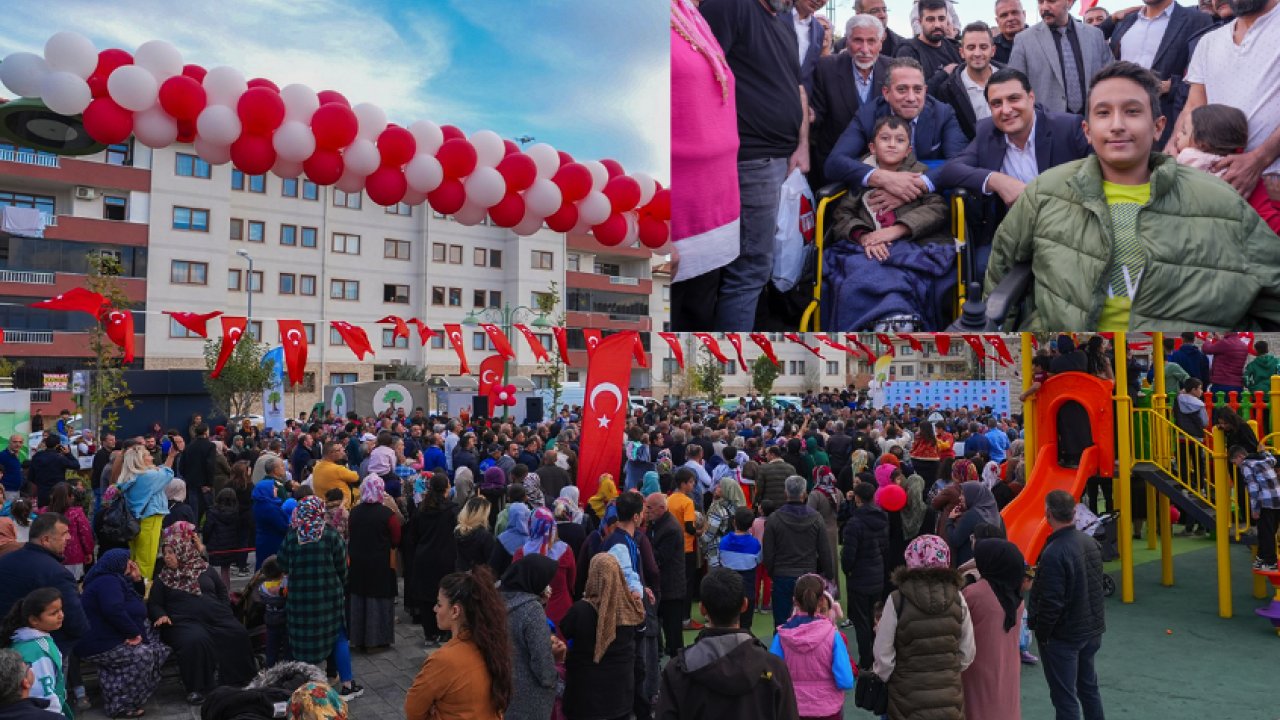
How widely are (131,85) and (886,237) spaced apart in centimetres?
431

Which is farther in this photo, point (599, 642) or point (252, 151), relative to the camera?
point (252, 151)

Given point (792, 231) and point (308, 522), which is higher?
point (792, 231)

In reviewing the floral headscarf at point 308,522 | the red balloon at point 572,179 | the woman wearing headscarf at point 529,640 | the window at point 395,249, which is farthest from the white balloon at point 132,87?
the window at point 395,249

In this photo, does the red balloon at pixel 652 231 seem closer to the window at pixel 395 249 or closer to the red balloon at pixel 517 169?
the red balloon at pixel 517 169

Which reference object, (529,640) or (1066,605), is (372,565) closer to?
(529,640)

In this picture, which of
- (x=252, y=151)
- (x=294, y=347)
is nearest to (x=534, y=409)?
(x=294, y=347)

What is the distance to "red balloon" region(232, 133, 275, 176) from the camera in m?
5.18

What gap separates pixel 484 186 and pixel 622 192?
3.48 ft

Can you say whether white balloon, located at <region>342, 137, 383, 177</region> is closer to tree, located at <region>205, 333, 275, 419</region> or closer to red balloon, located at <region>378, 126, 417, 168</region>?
red balloon, located at <region>378, 126, 417, 168</region>

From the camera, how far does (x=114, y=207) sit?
120 ft

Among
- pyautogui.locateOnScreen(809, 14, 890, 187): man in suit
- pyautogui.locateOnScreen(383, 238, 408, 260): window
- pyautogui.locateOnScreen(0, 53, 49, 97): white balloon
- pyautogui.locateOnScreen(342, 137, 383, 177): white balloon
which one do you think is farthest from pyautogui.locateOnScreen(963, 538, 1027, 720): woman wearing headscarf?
pyautogui.locateOnScreen(383, 238, 408, 260): window

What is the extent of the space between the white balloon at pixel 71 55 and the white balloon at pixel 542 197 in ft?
8.50

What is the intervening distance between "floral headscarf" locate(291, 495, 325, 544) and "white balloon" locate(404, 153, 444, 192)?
255 cm

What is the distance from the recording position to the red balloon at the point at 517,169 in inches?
233
